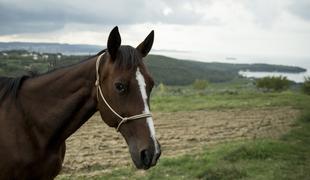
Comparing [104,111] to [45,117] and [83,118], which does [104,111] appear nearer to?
[83,118]

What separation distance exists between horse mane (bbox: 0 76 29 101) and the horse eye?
1090 mm

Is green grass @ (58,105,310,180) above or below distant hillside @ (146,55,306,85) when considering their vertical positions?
above

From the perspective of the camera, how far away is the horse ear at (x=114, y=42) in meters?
3.08

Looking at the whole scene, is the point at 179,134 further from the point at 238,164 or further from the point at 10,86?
the point at 10,86

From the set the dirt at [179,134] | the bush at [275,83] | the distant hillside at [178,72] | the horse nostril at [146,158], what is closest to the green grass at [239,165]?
the dirt at [179,134]

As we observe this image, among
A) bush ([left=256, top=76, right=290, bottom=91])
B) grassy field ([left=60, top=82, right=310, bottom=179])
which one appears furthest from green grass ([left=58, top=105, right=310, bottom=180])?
bush ([left=256, top=76, right=290, bottom=91])

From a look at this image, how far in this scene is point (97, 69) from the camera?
3.36 meters

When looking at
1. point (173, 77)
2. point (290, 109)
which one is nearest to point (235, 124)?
point (290, 109)

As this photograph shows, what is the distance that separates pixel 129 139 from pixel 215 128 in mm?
12712

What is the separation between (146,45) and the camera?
3494 mm

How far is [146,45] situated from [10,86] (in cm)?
133

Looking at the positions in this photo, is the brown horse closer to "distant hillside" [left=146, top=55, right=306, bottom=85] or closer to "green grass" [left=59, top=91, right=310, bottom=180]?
"green grass" [left=59, top=91, right=310, bottom=180]

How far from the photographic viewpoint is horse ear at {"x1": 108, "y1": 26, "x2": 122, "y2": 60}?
3084mm

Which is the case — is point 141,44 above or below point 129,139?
above
